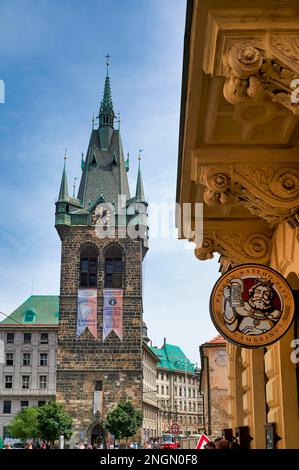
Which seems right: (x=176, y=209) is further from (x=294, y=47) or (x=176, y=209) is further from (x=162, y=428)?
(x=162, y=428)

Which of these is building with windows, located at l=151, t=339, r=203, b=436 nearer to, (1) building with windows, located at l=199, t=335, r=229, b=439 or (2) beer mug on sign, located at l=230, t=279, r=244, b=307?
(1) building with windows, located at l=199, t=335, r=229, b=439

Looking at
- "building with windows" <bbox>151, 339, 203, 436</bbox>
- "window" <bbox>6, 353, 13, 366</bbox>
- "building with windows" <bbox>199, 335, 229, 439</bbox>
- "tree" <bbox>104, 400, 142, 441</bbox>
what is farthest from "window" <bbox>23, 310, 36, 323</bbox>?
"building with windows" <bbox>199, 335, 229, 439</bbox>

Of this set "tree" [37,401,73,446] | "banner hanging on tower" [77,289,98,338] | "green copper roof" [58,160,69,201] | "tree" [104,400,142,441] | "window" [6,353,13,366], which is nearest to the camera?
"tree" [37,401,73,446]

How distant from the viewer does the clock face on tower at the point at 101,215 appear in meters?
65.5

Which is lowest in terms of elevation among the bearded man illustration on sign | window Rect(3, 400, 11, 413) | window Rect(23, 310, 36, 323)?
the bearded man illustration on sign

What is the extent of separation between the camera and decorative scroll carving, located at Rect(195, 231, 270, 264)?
7.84 meters

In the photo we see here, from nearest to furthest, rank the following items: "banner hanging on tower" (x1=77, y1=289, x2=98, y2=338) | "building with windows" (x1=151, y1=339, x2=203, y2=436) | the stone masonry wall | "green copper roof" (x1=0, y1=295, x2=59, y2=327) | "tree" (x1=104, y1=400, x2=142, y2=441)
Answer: "tree" (x1=104, y1=400, x2=142, y2=441) → the stone masonry wall → "banner hanging on tower" (x1=77, y1=289, x2=98, y2=338) → "green copper roof" (x1=0, y1=295, x2=59, y2=327) → "building with windows" (x1=151, y1=339, x2=203, y2=436)

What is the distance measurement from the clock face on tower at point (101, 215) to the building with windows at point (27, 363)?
21.0 m

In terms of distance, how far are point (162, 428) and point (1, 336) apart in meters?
36.8

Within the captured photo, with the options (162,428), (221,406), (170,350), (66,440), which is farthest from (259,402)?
(170,350)

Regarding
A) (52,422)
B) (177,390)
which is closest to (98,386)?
(52,422)

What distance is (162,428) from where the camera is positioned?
108 m

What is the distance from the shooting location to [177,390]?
412 feet

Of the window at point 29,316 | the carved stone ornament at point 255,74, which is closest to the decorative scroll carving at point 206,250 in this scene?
the carved stone ornament at point 255,74
